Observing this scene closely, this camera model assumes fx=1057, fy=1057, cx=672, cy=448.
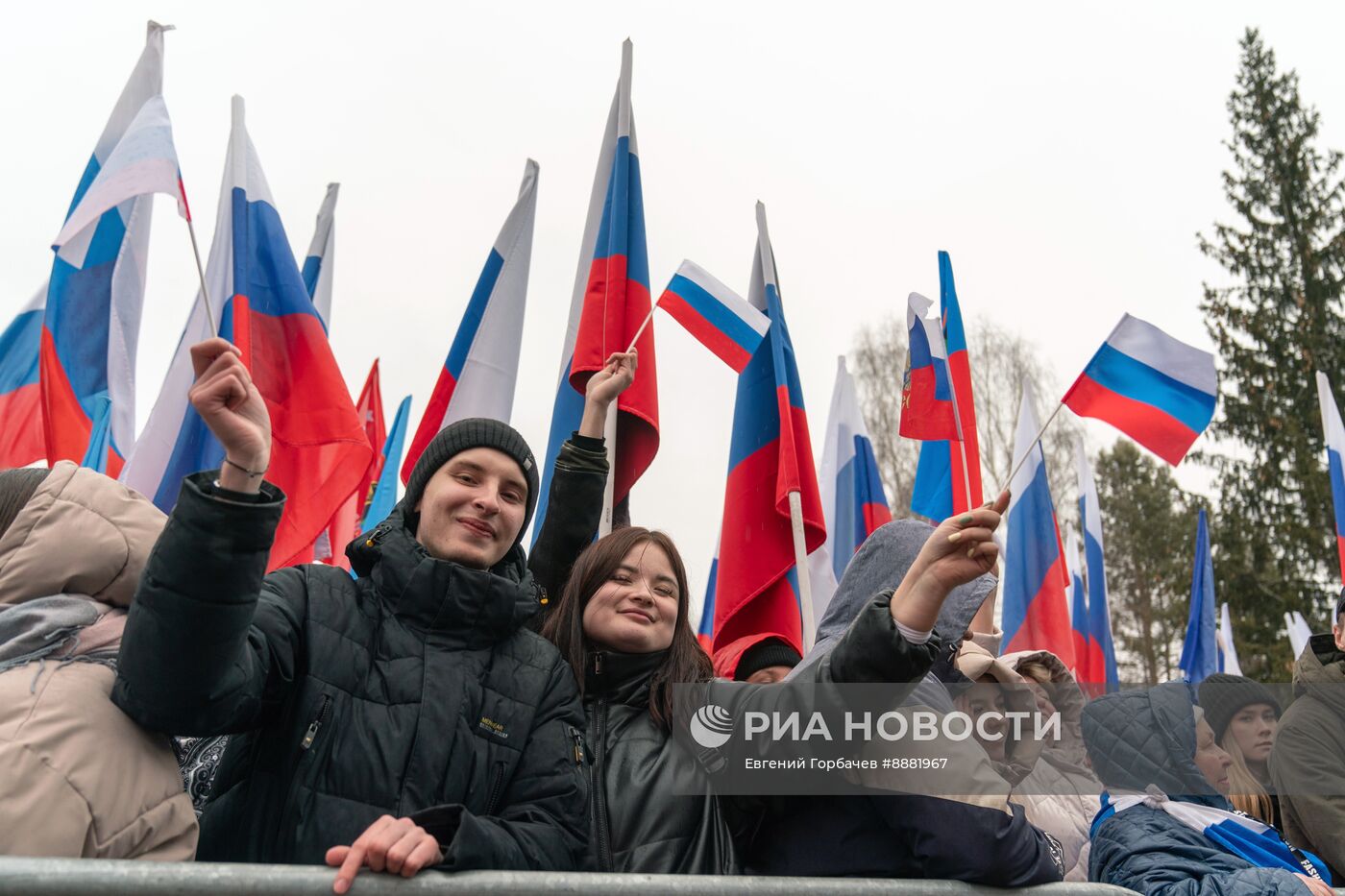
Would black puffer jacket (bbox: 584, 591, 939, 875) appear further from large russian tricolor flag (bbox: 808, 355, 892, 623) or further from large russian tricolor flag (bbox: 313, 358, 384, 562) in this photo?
large russian tricolor flag (bbox: 808, 355, 892, 623)

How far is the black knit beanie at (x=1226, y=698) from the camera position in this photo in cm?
363

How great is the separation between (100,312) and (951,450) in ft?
14.6

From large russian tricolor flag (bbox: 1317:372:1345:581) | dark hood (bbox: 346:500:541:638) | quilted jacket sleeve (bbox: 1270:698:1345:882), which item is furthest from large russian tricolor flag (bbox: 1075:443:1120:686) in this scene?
dark hood (bbox: 346:500:541:638)

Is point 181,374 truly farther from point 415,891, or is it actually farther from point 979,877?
point 979,877

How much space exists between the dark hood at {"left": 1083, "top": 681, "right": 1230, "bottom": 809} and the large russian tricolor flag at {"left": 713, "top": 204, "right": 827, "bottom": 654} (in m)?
1.59

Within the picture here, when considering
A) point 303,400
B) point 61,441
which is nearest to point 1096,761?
point 303,400

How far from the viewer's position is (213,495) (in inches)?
64.6

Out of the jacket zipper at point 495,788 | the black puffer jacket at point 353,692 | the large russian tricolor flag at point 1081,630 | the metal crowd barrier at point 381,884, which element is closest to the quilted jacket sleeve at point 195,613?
the black puffer jacket at point 353,692

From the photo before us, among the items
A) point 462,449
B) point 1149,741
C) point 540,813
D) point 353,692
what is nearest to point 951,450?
point 1149,741

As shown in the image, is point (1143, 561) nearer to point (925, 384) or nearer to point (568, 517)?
point (925, 384)

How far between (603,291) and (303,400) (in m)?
1.46

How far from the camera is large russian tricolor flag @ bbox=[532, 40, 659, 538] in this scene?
4570mm

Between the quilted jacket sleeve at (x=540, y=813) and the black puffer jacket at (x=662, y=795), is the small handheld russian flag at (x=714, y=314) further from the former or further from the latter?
the quilted jacket sleeve at (x=540, y=813)

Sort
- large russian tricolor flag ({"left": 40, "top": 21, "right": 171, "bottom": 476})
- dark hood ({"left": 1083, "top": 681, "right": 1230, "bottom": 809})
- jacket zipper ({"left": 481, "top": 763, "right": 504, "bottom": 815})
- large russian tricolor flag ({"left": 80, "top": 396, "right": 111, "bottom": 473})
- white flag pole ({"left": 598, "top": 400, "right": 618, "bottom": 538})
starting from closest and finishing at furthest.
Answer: jacket zipper ({"left": 481, "top": 763, "right": 504, "bottom": 815}) < dark hood ({"left": 1083, "top": 681, "right": 1230, "bottom": 809}) < white flag pole ({"left": 598, "top": 400, "right": 618, "bottom": 538}) < large russian tricolor flag ({"left": 40, "top": 21, "right": 171, "bottom": 476}) < large russian tricolor flag ({"left": 80, "top": 396, "right": 111, "bottom": 473})
